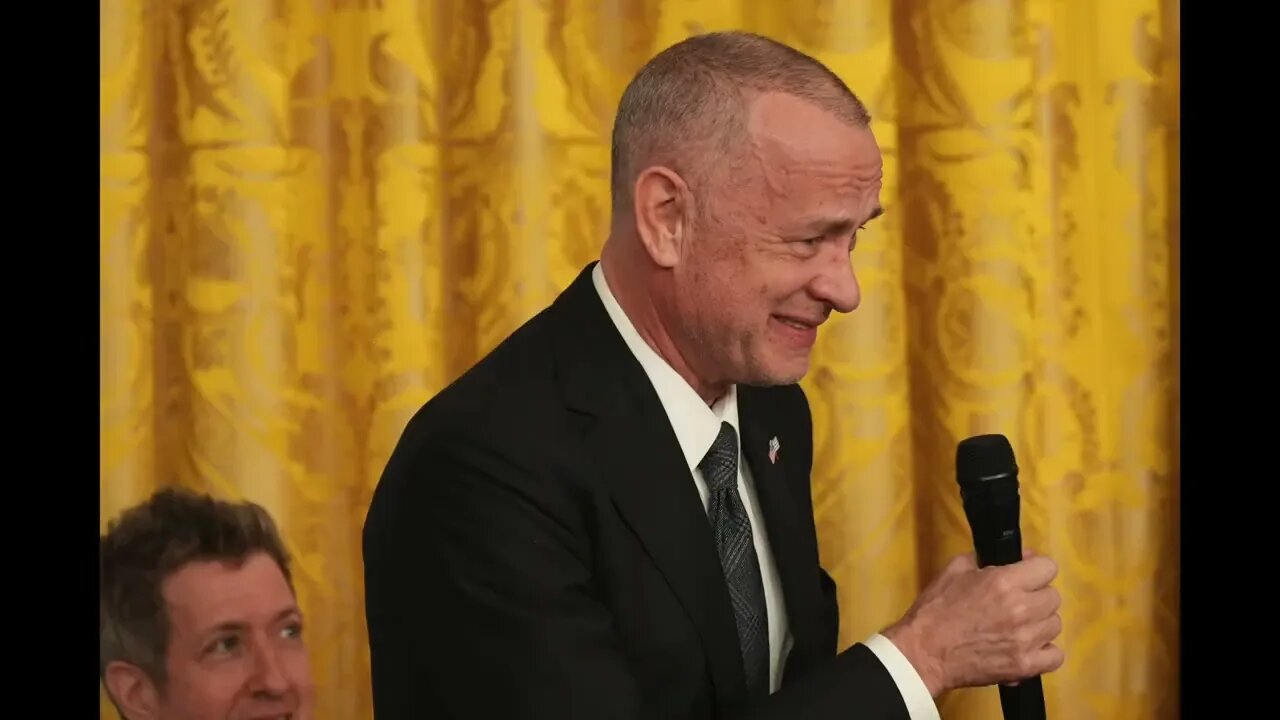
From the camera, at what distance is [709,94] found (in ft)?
4.69

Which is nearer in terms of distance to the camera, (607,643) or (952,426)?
(607,643)

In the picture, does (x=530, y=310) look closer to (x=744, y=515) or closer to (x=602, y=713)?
(x=744, y=515)

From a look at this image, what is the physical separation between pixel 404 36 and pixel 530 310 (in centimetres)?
45

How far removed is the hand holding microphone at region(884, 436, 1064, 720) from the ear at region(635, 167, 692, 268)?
1.14 feet

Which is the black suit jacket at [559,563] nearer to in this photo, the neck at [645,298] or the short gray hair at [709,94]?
the neck at [645,298]

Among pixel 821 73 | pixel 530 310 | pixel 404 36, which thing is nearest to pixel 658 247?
pixel 821 73

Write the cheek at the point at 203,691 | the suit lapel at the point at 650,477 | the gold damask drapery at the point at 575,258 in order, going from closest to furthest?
the suit lapel at the point at 650,477 < the cheek at the point at 203,691 < the gold damask drapery at the point at 575,258

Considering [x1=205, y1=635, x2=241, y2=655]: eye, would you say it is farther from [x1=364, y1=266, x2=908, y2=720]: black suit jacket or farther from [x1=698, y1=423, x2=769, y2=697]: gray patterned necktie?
[x1=698, y1=423, x2=769, y2=697]: gray patterned necktie

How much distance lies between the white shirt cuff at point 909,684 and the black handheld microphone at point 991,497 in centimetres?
11

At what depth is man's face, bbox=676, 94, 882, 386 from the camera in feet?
4.65

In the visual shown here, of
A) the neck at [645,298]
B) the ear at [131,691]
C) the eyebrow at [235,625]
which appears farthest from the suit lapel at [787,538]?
the ear at [131,691]

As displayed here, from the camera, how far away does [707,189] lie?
1.44 m

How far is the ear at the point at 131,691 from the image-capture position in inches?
80.7

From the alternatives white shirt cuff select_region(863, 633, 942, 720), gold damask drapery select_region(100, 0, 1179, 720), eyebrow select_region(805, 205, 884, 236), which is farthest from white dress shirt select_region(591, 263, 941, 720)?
gold damask drapery select_region(100, 0, 1179, 720)
